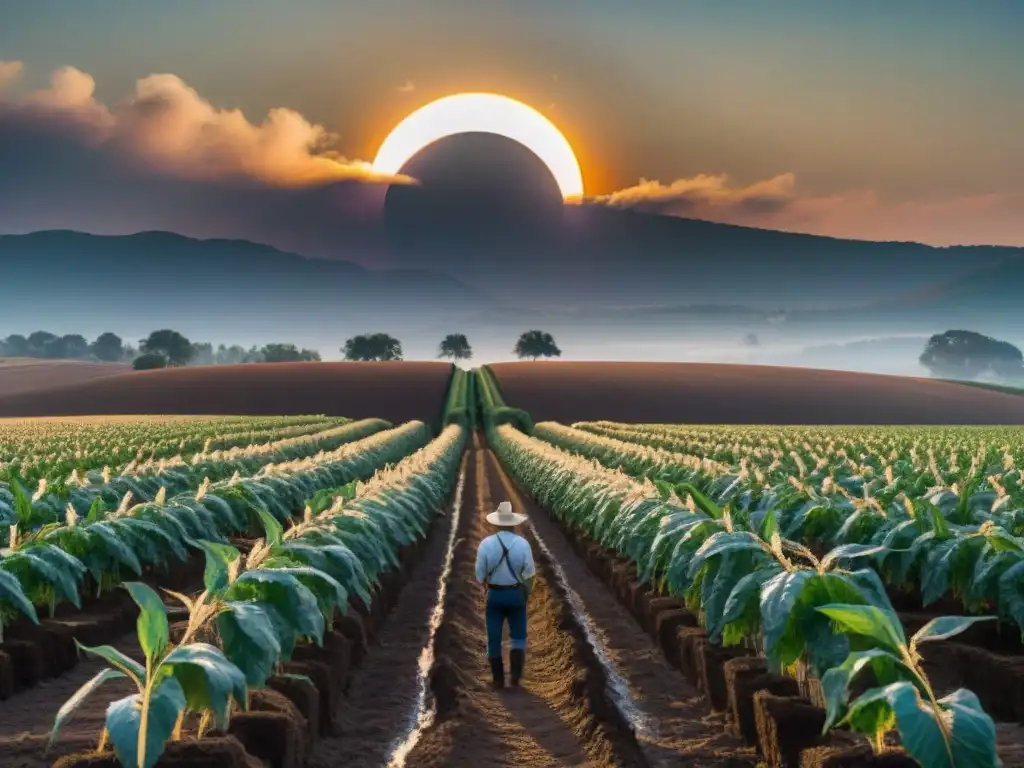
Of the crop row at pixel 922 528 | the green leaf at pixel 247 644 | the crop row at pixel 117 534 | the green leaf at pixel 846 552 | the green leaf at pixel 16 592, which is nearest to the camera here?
the green leaf at pixel 247 644

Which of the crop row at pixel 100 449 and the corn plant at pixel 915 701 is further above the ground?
the corn plant at pixel 915 701

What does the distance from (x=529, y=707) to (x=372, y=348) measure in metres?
147

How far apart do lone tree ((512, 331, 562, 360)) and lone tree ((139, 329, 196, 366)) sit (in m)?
62.9

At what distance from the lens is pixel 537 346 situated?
505 feet

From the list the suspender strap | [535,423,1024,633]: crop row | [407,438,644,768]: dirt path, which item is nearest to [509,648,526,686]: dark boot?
[407,438,644,768]: dirt path

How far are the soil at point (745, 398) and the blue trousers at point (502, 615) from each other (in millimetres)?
66243

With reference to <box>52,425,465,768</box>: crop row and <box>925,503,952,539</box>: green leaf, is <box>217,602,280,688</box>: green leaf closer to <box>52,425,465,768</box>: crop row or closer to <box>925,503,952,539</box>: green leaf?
<box>52,425,465,768</box>: crop row

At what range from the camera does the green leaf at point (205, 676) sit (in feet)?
13.6

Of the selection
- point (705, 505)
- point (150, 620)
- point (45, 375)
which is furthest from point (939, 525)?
point (45, 375)

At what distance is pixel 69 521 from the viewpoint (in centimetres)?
855

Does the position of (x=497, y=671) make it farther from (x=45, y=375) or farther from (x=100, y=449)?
(x=45, y=375)

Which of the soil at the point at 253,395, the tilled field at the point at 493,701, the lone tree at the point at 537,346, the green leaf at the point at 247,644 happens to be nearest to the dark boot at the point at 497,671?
the tilled field at the point at 493,701

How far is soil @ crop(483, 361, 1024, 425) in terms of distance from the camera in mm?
78125

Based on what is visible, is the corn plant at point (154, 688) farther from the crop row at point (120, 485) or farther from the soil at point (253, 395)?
the soil at point (253, 395)
